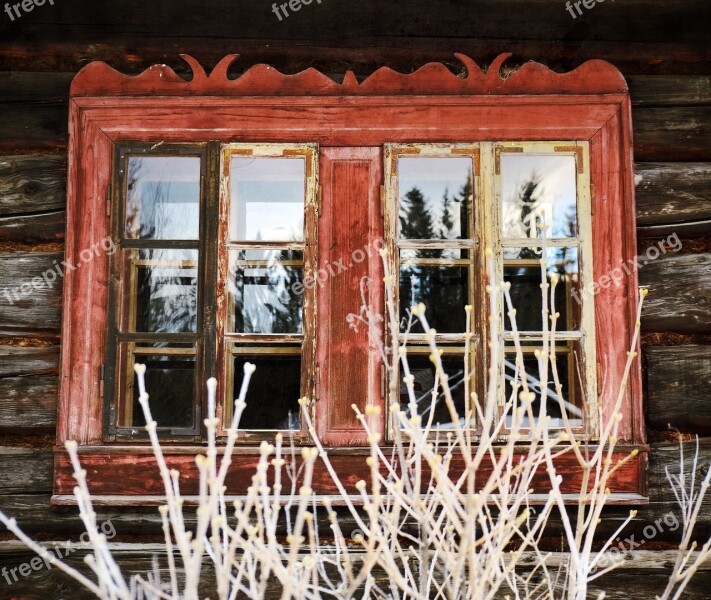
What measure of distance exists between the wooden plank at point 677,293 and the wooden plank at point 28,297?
7.58ft

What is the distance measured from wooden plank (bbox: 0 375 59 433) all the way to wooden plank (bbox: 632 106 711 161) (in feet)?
8.23

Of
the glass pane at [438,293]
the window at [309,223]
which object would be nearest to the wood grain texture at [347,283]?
the window at [309,223]

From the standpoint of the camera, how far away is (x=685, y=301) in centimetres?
254

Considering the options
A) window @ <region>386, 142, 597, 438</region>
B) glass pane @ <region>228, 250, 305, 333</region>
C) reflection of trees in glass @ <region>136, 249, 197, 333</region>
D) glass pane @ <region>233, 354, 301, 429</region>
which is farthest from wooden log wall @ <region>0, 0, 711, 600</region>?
glass pane @ <region>228, 250, 305, 333</region>

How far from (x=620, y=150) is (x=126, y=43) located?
206 centimetres

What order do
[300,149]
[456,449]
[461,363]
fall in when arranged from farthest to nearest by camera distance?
[461,363], [300,149], [456,449]

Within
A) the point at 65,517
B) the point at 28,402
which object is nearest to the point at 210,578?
the point at 65,517

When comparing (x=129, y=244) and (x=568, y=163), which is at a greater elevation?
(x=568, y=163)

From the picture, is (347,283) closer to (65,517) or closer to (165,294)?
(165,294)

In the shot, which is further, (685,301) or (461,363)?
(461,363)

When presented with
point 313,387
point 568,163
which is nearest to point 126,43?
point 313,387

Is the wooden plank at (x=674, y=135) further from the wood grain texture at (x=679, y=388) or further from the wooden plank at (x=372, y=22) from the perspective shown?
the wood grain texture at (x=679, y=388)

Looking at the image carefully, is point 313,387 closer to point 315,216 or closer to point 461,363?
point 315,216

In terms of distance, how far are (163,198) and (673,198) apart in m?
2.08
